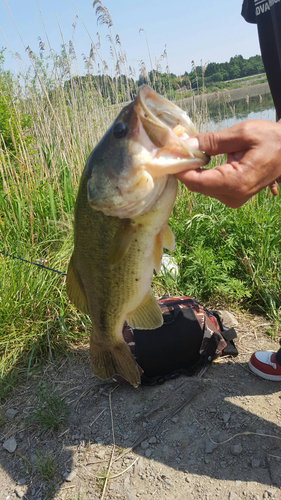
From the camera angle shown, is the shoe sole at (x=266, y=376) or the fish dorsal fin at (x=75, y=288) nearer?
the fish dorsal fin at (x=75, y=288)

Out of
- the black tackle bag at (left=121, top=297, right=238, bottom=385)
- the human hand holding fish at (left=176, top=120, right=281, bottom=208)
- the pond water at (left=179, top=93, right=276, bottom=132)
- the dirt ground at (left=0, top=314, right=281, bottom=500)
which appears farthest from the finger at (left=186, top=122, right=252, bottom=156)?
the pond water at (left=179, top=93, right=276, bottom=132)

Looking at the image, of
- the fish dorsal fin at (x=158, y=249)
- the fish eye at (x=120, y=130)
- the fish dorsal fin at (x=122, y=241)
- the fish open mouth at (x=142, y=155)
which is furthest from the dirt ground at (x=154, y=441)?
the fish eye at (x=120, y=130)

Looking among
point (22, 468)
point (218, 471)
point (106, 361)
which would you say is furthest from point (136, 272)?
point (22, 468)

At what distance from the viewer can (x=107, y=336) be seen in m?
1.90

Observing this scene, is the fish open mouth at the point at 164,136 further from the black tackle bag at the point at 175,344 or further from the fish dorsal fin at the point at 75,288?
the black tackle bag at the point at 175,344

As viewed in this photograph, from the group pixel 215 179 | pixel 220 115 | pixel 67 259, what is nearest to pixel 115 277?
pixel 215 179

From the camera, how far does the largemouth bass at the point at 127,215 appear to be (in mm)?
1335

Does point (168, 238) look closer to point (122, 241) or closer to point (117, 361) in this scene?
point (122, 241)

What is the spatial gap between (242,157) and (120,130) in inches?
19.8

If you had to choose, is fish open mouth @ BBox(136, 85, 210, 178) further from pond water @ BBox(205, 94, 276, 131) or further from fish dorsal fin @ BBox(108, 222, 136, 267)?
pond water @ BBox(205, 94, 276, 131)

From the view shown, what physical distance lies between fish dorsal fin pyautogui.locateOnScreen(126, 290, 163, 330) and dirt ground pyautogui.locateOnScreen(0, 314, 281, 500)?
1091mm

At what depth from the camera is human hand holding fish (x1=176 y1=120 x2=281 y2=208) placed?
55.1 inches

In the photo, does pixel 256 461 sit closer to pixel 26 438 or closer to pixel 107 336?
pixel 107 336

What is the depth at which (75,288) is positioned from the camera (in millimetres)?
1919
